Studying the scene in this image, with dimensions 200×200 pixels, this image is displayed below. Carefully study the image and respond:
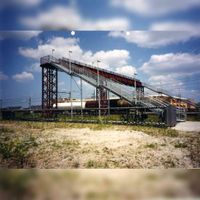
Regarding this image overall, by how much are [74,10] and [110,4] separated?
1.42 ft

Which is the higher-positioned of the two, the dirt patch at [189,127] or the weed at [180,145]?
the dirt patch at [189,127]

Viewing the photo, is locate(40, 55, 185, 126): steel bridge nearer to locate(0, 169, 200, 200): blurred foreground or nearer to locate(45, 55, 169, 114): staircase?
locate(45, 55, 169, 114): staircase

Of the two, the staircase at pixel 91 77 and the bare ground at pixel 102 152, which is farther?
the staircase at pixel 91 77

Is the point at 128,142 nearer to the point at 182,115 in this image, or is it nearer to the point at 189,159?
the point at 189,159

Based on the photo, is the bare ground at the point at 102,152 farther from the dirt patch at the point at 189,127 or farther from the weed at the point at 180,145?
the dirt patch at the point at 189,127

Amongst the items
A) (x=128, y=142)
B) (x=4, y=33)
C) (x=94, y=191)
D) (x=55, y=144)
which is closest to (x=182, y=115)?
(x=128, y=142)

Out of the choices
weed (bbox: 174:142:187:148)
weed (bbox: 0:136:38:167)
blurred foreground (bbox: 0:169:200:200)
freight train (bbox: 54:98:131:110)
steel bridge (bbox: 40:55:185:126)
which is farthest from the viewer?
freight train (bbox: 54:98:131:110)

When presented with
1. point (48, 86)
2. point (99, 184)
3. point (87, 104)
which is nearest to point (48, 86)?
point (48, 86)

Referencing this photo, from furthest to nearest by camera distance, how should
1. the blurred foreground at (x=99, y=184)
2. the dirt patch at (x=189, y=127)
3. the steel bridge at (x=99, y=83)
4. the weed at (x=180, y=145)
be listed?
1. the steel bridge at (x=99, y=83)
2. the dirt patch at (x=189, y=127)
3. the weed at (x=180, y=145)
4. the blurred foreground at (x=99, y=184)

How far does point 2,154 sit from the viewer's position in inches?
137

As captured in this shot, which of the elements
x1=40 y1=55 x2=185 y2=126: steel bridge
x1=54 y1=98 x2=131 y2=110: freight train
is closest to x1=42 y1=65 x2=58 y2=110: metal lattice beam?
x1=40 y1=55 x2=185 y2=126: steel bridge

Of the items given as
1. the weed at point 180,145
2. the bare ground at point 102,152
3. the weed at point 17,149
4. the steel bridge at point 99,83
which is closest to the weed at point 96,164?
the bare ground at point 102,152

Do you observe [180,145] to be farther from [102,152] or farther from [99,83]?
[99,83]

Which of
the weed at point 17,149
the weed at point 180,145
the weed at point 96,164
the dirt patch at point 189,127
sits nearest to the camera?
the weed at point 96,164
